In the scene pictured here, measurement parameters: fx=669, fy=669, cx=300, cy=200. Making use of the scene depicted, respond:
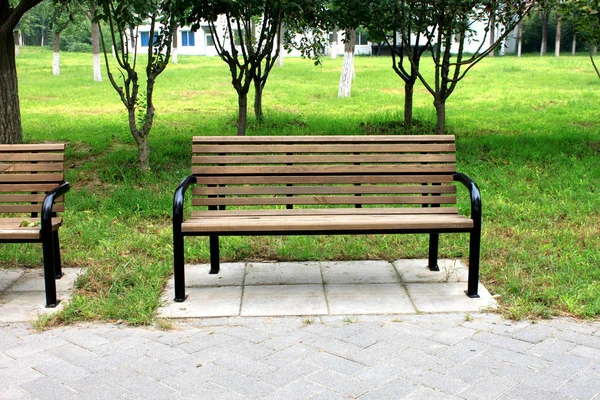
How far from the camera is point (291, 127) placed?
10625 millimetres

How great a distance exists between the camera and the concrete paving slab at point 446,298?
406cm

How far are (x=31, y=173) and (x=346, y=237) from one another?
2488 millimetres

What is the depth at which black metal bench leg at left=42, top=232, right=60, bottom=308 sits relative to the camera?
4.04m

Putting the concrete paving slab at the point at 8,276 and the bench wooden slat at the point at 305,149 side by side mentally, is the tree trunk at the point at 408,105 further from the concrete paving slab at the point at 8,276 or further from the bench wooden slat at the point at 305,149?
the concrete paving slab at the point at 8,276

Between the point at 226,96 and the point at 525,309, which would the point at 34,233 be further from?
the point at 226,96

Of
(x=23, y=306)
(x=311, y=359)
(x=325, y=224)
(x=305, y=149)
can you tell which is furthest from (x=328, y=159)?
(x=23, y=306)

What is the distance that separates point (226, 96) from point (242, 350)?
13997 mm

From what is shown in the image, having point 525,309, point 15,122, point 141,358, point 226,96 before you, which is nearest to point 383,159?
point 525,309

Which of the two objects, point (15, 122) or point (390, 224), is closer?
point (390, 224)

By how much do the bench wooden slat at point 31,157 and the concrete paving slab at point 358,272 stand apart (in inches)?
79.5

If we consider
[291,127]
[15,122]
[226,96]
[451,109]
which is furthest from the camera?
[226,96]

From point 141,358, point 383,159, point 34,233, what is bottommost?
point 141,358

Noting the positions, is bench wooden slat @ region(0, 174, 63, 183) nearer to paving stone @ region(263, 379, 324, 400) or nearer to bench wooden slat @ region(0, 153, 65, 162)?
bench wooden slat @ region(0, 153, 65, 162)

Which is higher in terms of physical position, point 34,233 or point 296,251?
point 34,233
